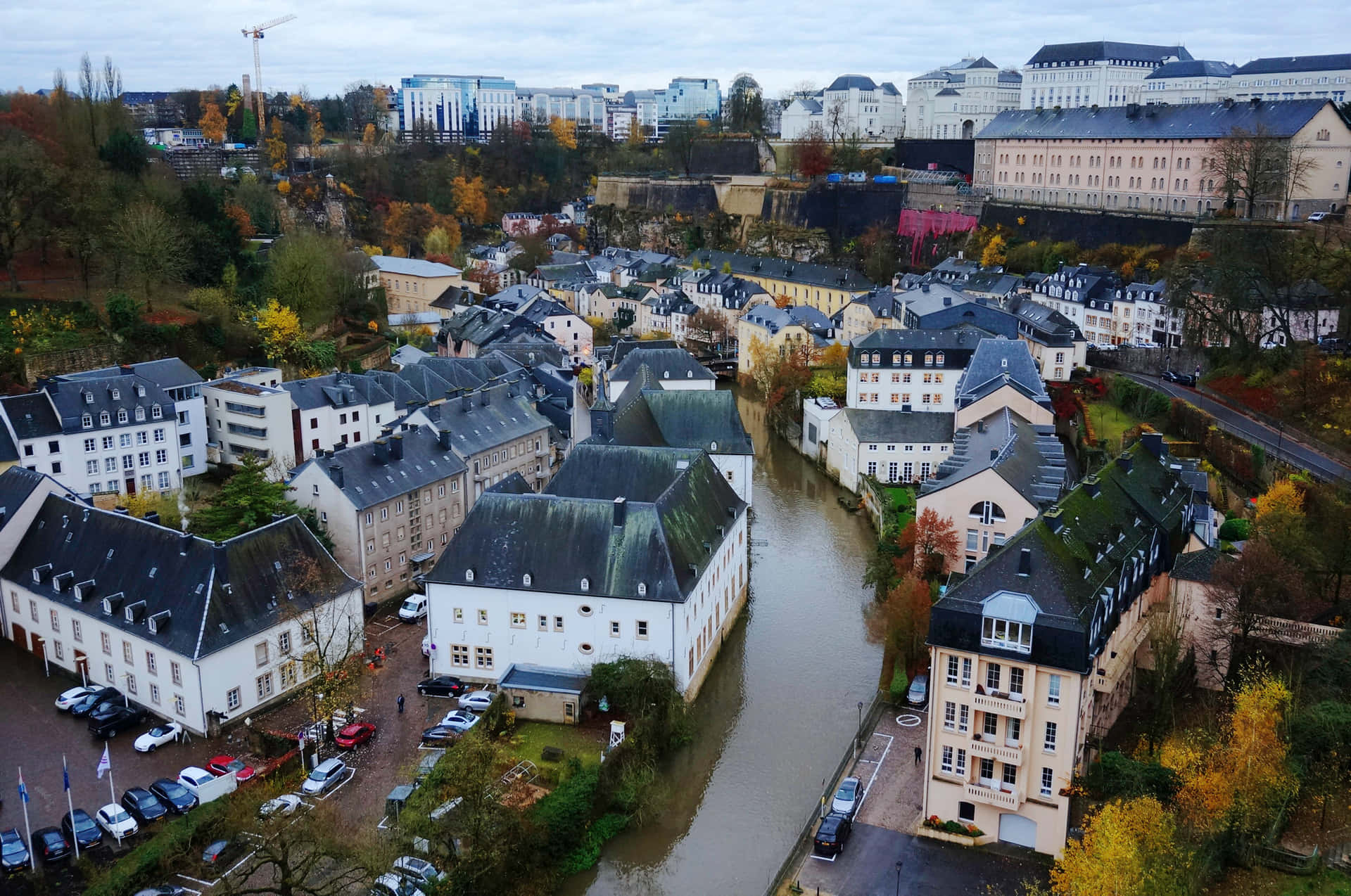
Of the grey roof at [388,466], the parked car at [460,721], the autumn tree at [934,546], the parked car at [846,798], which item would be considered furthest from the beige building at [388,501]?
the parked car at [846,798]

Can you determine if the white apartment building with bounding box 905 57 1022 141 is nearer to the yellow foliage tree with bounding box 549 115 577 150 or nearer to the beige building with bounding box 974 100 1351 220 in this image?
the beige building with bounding box 974 100 1351 220

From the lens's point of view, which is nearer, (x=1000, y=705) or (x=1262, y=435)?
(x=1000, y=705)

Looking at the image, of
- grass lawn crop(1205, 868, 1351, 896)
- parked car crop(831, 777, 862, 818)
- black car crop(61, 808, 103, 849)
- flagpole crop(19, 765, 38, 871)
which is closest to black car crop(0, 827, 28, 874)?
flagpole crop(19, 765, 38, 871)

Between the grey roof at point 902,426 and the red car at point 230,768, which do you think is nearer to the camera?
the red car at point 230,768

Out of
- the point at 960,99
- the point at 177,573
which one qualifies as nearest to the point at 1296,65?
the point at 960,99

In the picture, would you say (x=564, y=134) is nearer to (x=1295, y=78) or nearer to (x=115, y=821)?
(x=1295, y=78)

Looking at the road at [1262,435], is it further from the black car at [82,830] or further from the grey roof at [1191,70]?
the grey roof at [1191,70]
